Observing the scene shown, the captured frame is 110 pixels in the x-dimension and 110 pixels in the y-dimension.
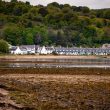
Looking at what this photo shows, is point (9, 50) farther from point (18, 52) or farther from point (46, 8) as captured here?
point (46, 8)

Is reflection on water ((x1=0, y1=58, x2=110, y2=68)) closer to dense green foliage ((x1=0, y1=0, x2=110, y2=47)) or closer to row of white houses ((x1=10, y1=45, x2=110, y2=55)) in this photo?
row of white houses ((x1=10, y1=45, x2=110, y2=55))

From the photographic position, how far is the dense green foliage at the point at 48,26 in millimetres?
121000

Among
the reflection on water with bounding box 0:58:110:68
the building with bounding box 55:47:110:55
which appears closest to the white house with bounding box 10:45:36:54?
the building with bounding box 55:47:110:55

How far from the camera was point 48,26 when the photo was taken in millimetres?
145250

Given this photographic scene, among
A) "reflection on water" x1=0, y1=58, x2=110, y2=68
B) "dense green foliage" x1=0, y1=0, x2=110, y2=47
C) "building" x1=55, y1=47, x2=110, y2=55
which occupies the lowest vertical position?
"reflection on water" x1=0, y1=58, x2=110, y2=68

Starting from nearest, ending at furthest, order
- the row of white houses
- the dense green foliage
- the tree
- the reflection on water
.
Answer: the reflection on water < the tree < the row of white houses < the dense green foliage

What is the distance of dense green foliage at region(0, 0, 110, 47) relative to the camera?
397 feet

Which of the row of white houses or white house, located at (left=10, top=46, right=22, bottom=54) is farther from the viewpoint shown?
the row of white houses

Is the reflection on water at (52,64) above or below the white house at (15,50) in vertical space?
below

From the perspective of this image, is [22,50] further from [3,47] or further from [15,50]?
[3,47]

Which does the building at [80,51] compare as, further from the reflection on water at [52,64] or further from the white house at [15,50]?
the reflection on water at [52,64]

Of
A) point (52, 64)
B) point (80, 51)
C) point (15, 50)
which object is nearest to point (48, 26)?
point (80, 51)

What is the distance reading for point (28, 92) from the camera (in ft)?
72.5

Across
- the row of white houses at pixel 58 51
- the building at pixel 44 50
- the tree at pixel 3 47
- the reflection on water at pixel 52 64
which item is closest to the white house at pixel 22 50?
the row of white houses at pixel 58 51
